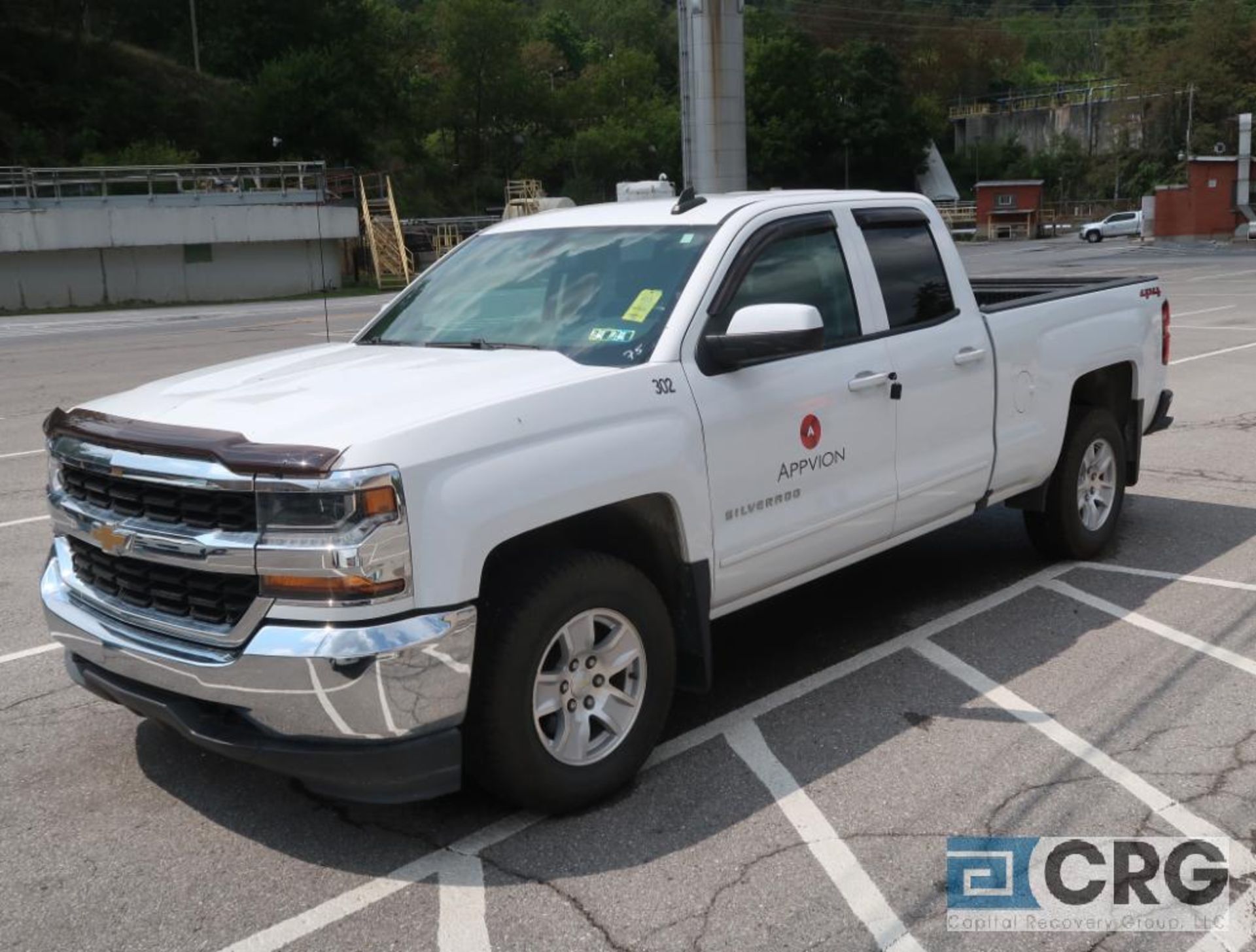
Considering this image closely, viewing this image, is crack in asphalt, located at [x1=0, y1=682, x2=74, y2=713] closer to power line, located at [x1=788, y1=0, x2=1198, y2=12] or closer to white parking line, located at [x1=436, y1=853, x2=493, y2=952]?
white parking line, located at [x1=436, y1=853, x2=493, y2=952]

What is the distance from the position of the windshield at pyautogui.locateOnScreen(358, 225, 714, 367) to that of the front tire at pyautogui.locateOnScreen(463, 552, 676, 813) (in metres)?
0.86

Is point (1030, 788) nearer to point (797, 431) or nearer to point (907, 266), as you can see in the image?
point (797, 431)

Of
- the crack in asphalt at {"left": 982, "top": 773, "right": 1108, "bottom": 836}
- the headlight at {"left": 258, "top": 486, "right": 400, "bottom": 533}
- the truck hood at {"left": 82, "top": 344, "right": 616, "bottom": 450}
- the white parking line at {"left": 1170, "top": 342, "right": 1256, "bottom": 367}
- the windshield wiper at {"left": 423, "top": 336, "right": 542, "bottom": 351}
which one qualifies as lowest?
the white parking line at {"left": 1170, "top": 342, "right": 1256, "bottom": 367}

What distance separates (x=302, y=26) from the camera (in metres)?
75.5

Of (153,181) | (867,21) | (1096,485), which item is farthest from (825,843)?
(867,21)

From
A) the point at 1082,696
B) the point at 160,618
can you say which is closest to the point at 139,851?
the point at 160,618

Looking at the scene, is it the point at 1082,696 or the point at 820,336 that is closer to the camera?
the point at 820,336

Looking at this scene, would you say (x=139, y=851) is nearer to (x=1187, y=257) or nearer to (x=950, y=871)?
(x=950, y=871)

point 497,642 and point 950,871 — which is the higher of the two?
point 497,642

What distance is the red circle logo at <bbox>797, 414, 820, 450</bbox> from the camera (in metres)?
4.94

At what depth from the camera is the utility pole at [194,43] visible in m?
75.2

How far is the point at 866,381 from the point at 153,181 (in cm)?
4305

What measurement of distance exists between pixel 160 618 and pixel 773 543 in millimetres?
2180

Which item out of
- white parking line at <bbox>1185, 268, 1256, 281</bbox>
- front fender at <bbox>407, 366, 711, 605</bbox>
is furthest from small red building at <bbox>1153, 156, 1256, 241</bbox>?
front fender at <bbox>407, 366, 711, 605</bbox>
